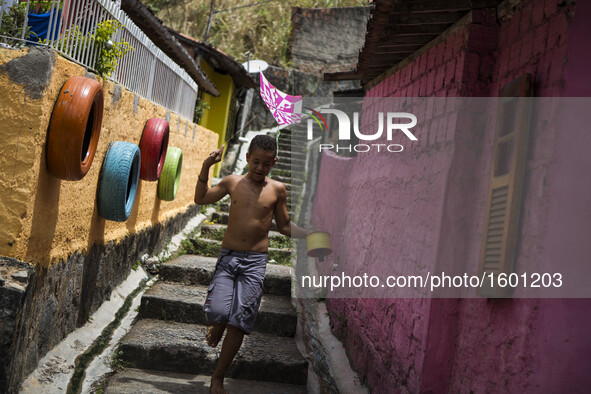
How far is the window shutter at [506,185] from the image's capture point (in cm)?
268

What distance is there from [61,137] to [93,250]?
5.41 feet

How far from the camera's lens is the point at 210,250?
24.2ft

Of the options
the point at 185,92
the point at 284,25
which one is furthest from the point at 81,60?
the point at 284,25

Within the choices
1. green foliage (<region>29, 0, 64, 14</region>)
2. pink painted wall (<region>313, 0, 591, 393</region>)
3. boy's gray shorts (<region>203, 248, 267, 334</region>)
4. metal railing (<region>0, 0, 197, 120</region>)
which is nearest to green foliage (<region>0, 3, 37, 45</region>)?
metal railing (<region>0, 0, 197, 120</region>)

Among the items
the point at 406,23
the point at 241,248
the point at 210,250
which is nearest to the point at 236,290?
the point at 241,248

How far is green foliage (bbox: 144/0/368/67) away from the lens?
70.1 ft

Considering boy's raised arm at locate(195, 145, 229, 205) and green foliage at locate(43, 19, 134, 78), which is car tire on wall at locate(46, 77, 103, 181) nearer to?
green foliage at locate(43, 19, 134, 78)

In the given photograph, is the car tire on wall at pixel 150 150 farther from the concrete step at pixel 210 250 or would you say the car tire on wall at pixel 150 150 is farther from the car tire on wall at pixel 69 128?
Answer: the car tire on wall at pixel 69 128

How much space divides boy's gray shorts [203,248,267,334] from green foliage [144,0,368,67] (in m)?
17.7

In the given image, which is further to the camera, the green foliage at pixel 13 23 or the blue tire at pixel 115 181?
the blue tire at pixel 115 181

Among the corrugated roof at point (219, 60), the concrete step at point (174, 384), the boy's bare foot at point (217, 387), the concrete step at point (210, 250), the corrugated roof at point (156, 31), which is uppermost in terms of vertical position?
the corrugated roof at point (219, 60)

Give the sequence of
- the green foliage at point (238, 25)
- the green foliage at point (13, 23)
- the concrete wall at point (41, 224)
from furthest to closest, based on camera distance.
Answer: the green foliage at point (238, 25), the green foliage at point (13, 23), the concrete wall at point (41, 224)

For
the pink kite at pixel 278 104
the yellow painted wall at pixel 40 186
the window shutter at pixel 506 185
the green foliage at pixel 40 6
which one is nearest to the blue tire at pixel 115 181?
the yellow painted wall at pixel 40 186

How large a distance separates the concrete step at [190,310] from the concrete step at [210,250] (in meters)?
1.64
